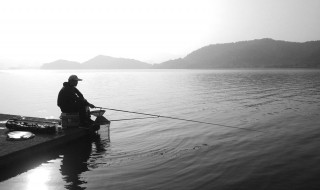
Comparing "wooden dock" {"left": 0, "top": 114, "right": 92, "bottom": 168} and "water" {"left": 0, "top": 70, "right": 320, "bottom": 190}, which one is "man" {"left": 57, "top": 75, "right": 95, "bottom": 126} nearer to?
"wooden dock" {"left": 0, "top": 114, "right": 92, "bottom": 168}

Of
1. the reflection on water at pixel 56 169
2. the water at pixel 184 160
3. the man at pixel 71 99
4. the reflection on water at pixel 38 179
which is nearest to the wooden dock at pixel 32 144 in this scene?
the reflection on water at pixel 56 169

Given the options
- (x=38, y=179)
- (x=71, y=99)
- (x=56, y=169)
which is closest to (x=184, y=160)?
(x=56, y=169)

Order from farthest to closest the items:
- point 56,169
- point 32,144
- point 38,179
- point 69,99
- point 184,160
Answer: point 69,99
point 184,160
point 32,144
point 56,169
point 38,179

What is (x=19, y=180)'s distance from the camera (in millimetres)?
10586

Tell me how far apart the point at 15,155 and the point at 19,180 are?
1.55 meters

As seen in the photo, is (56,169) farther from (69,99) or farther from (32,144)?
(69,99)

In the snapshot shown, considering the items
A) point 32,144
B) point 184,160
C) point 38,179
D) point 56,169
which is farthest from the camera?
point 184,160

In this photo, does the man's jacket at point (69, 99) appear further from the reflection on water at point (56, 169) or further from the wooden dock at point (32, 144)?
the reflection on water at point (56, 169)

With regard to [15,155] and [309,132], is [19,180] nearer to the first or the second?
[15,155]

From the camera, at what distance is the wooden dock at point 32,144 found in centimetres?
1154

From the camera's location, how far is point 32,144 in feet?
41.6

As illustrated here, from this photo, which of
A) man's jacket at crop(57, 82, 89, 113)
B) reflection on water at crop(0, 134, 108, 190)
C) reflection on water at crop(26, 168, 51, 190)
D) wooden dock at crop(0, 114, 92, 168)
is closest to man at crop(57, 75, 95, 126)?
man's jacket at crop(57, 82, 89, 113)

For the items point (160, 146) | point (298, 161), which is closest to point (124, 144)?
point (160, 146)

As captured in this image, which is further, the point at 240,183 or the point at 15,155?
the point at 15,155
